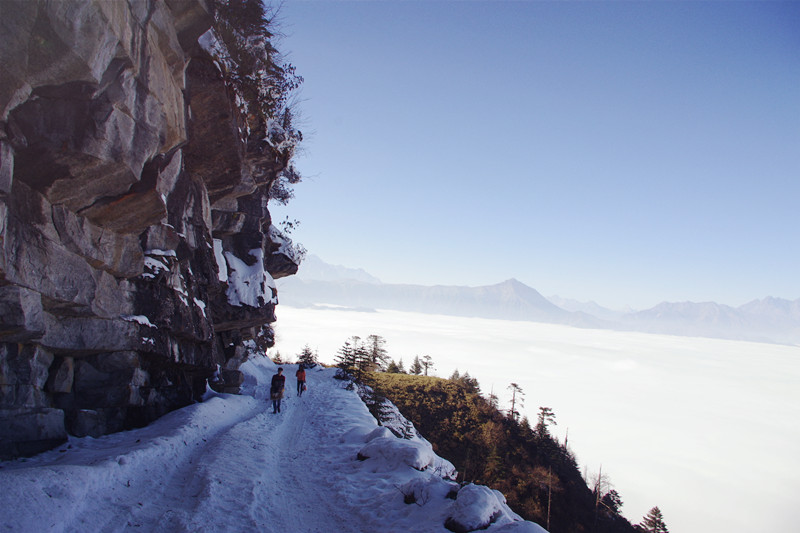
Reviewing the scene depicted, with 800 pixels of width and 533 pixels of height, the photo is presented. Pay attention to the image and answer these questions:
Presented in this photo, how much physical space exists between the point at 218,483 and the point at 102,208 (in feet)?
24.7

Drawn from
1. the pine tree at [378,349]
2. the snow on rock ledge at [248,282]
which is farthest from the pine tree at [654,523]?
the snow on rock ledge at [248,282]

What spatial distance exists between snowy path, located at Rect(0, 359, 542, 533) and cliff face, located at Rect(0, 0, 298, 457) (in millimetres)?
1479

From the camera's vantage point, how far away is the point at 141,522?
6.64 m

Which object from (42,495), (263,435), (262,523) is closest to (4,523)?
(42,495)

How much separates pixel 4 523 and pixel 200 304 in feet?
37.5

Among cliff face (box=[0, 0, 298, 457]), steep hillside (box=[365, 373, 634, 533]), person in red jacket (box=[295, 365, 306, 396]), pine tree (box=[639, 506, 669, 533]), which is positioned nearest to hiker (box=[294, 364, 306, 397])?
person in red jacket (box=[295, 365, 306, 396])

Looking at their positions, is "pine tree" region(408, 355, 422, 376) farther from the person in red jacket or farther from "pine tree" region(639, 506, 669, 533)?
the person in red jacket

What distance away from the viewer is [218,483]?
27.5ft

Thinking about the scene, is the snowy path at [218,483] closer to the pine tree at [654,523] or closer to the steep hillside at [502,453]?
the steep hillside at [502,453]

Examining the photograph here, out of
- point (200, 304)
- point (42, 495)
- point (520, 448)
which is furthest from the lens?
point (520, 448)

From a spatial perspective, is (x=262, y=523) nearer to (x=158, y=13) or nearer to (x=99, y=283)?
(x=99, y=283)

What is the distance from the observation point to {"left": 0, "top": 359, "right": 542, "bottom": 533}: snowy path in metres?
6.39

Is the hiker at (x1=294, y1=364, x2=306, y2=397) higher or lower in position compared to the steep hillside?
higher

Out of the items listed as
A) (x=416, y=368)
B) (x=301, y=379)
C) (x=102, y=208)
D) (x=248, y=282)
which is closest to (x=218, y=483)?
(x=102, y=208)
